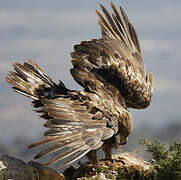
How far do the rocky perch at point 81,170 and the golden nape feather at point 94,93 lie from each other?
30cm

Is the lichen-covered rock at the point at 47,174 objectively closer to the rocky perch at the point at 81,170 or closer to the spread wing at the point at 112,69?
the rocky perch at the point at 81,170

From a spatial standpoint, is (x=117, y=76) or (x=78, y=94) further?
(x=117, y=76)

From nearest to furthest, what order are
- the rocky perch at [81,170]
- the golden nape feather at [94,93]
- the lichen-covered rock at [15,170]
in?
the golden nape feather at [94,93], the lichen-covered rock at [15,170], the rocky perch at [81,170]

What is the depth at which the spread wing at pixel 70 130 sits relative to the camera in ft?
28.0

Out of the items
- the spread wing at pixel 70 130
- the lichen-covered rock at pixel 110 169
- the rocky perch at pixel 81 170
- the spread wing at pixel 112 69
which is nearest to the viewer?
the spread wing at pixel 70 130

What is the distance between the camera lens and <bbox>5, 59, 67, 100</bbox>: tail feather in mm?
10578

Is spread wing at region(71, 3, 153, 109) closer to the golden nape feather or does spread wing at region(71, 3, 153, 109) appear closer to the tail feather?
the golden nape feather

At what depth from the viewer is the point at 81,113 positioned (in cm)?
958

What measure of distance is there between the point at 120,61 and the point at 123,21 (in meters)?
1.73

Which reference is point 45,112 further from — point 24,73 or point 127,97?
point 127,97

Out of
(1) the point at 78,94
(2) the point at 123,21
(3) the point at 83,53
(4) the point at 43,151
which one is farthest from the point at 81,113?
(2) the point at 123,21

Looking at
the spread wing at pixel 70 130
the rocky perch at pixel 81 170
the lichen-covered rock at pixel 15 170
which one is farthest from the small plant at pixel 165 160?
the lichen-covered rock at pixel 15 170

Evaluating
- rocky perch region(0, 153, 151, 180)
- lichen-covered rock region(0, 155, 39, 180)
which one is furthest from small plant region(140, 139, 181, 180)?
lichen-covered rock region(0, 155, 39, 180)

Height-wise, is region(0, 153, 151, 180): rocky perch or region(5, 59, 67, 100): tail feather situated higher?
region(5, 59, 67, 100): tail feather
